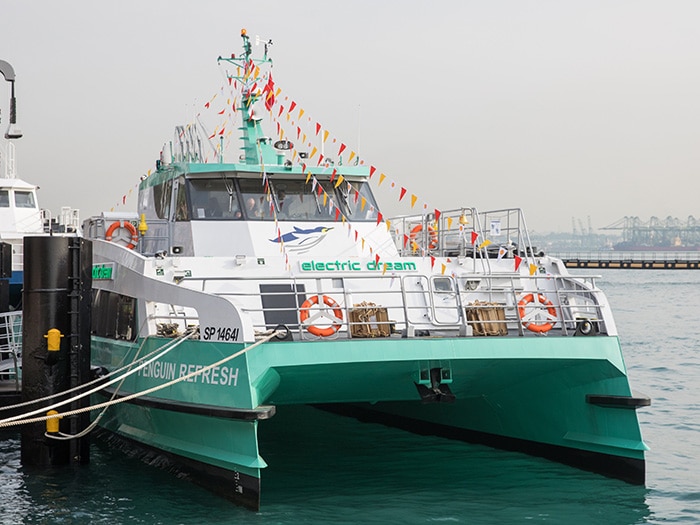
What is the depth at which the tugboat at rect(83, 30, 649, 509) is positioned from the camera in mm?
10250

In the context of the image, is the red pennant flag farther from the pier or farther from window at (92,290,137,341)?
the pier

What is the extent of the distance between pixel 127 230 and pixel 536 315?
20.3 ft

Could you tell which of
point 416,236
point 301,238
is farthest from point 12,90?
point 416,236

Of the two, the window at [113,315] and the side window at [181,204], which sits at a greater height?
the side window at [181,204]

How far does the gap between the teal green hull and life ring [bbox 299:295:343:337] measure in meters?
0.44

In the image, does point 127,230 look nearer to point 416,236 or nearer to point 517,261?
point 416,236

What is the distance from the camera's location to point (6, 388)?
47.3 ft

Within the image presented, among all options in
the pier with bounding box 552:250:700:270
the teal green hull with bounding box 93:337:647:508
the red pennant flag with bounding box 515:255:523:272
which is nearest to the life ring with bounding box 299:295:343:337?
the teal green hull with bounding box 93:337:647:508

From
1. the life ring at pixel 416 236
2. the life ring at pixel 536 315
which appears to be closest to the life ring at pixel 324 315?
the life ring at pixel 536 315

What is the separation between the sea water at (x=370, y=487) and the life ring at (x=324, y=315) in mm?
1894

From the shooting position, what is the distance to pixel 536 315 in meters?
12.3

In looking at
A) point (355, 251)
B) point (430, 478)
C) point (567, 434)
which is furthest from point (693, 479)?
point (355, 251)

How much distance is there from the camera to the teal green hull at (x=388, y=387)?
10.1 meters

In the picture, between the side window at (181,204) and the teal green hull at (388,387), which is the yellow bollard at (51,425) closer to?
the teal green hull at (388,387)
